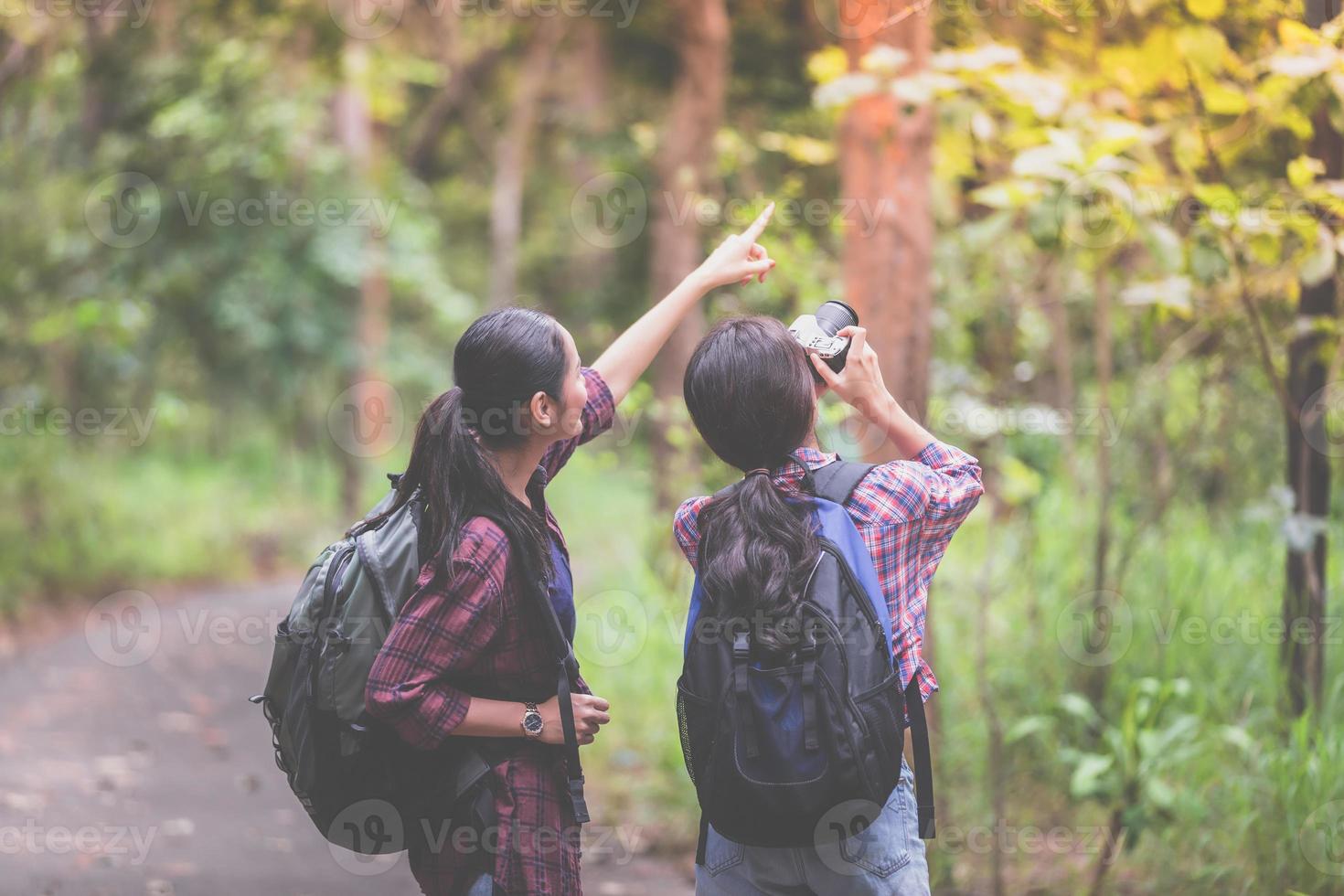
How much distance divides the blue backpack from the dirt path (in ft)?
9.22

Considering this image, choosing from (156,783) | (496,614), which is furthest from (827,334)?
(156,783)

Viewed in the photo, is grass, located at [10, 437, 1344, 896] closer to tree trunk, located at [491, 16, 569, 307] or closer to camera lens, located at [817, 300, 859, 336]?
camera lens, located at [817, 300, 859, 336]

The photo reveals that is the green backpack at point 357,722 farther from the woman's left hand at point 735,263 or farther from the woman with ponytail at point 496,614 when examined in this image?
the woman's left hand at point 735,263

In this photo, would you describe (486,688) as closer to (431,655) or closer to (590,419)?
(431,655)

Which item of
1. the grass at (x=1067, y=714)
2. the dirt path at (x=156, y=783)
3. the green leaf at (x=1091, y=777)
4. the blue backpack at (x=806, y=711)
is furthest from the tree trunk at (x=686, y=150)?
the blue backpack at (x=806, y=711)

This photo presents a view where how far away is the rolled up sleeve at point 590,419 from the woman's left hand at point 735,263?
12.3 inches

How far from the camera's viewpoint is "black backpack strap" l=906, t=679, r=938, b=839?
7.47ft

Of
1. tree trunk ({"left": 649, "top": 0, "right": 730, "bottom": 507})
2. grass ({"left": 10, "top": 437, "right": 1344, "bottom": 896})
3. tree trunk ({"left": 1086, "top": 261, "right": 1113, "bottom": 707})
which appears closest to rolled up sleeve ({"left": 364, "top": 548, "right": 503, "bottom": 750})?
grass ({"left": 10, "top": 437, "right": 1344, "bottom": 896})

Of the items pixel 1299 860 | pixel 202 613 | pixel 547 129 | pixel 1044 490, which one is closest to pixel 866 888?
pixel 1299 860

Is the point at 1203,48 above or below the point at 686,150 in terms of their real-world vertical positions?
above

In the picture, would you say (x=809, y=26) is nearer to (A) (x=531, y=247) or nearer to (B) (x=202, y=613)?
(B) (x=202, y=613)

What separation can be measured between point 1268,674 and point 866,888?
328cm

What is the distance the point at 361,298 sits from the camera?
14789 millimetres

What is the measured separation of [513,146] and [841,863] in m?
14.7
